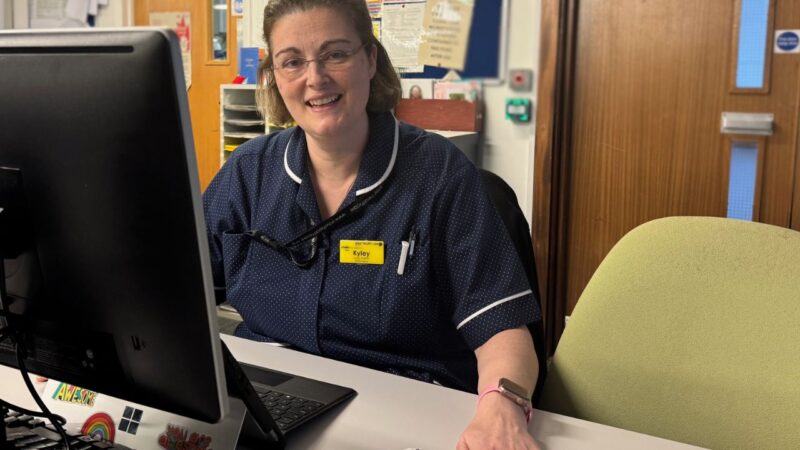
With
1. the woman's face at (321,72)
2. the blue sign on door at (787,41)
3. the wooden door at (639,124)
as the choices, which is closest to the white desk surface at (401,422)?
the woman's face at (321,72)

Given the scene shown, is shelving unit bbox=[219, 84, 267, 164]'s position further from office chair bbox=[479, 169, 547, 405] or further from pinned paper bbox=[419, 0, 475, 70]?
office chair bbox=[479, 169, 547, 405]

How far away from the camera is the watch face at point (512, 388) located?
1034 mm

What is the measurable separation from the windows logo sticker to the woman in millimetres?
450

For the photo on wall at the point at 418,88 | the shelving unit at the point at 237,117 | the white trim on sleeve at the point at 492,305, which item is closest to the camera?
the white trim on sleeve at the point at 492,305

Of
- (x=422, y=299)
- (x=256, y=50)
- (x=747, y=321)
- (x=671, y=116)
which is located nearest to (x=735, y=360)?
(x=747, y=321)

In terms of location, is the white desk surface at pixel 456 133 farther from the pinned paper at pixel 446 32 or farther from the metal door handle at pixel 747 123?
the metal door handle at pixel 747 123

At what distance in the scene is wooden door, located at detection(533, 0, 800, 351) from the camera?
111 inches

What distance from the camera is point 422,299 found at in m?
1.35

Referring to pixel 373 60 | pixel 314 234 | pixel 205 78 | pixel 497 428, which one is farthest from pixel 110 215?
pixel 205 78

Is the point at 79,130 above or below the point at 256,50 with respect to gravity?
below

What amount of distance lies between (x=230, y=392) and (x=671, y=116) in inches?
100

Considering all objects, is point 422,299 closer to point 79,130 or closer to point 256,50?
point 79,130

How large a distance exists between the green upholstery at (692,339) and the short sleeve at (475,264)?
4.4 inches

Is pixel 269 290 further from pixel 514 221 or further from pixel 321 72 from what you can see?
pixel 514 221
